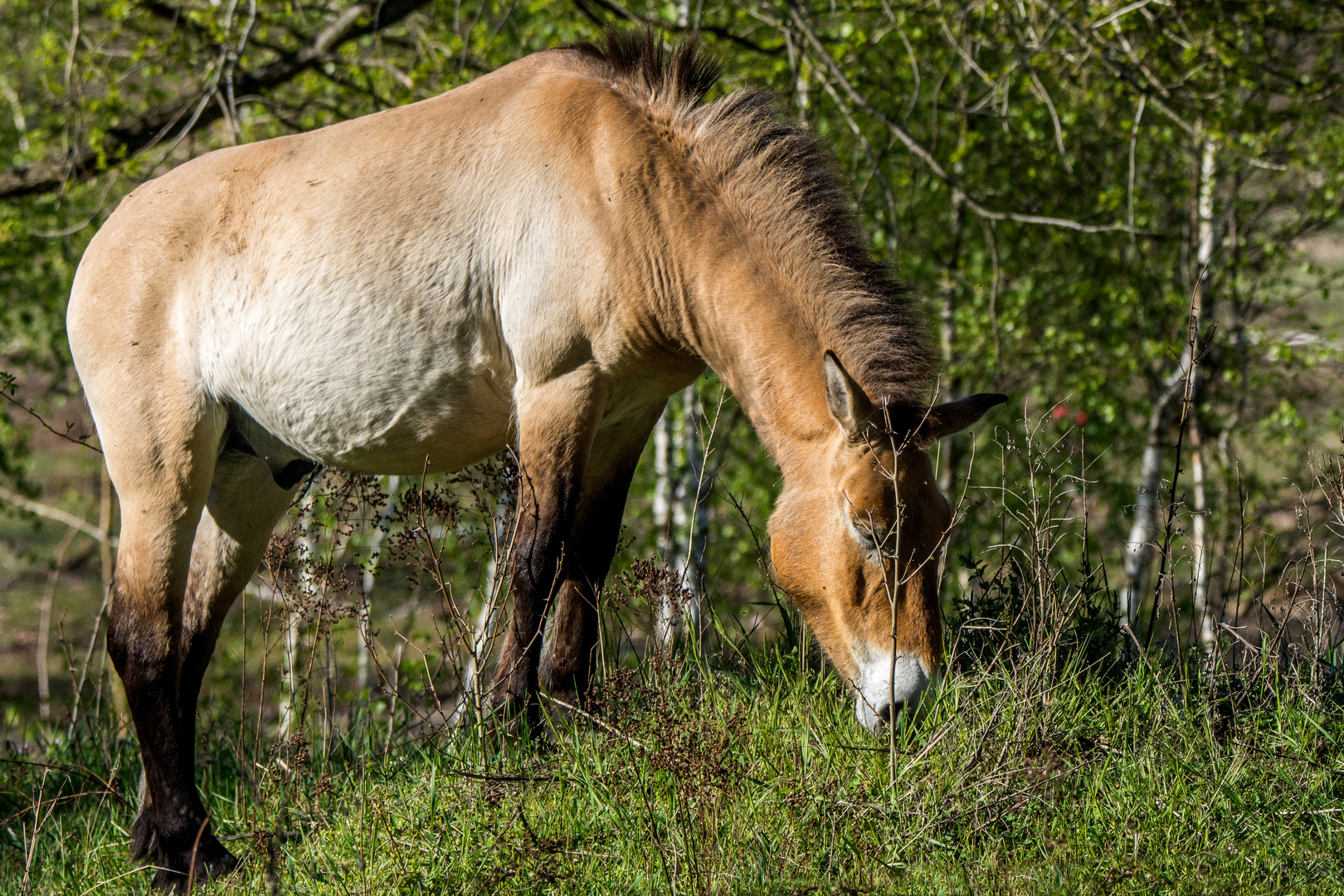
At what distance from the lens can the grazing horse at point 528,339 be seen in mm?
3439

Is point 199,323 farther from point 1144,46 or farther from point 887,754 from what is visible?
point 1144,46

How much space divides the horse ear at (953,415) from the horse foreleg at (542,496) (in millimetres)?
1078

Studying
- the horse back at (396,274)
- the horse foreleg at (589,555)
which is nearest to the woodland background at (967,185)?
the horse foreleg at (589,555)

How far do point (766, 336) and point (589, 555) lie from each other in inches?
43.8

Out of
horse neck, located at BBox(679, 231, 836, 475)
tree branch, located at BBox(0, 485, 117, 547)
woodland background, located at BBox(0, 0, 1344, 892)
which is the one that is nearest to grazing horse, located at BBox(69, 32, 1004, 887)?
horse neck, located at BBox(679, 231, 836, 475)

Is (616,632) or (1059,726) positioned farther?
(616,632)

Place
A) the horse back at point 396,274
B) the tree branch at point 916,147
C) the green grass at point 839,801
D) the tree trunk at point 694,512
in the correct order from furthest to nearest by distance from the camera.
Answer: the tree branch at point 916,147
the tree trunk at point 694,512
the horse back at point 396,274
the green grass at point 839,801

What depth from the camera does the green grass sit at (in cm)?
267

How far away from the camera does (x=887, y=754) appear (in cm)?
308

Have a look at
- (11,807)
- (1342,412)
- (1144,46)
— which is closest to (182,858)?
(11,807)

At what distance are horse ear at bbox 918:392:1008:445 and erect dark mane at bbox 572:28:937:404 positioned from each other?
0.08 meters

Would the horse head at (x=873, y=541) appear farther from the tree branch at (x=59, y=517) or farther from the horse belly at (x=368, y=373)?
the tree branch at (x=59, y=517)

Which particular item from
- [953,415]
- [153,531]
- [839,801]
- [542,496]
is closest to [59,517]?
[153,531]

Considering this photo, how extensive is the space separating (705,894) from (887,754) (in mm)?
817
